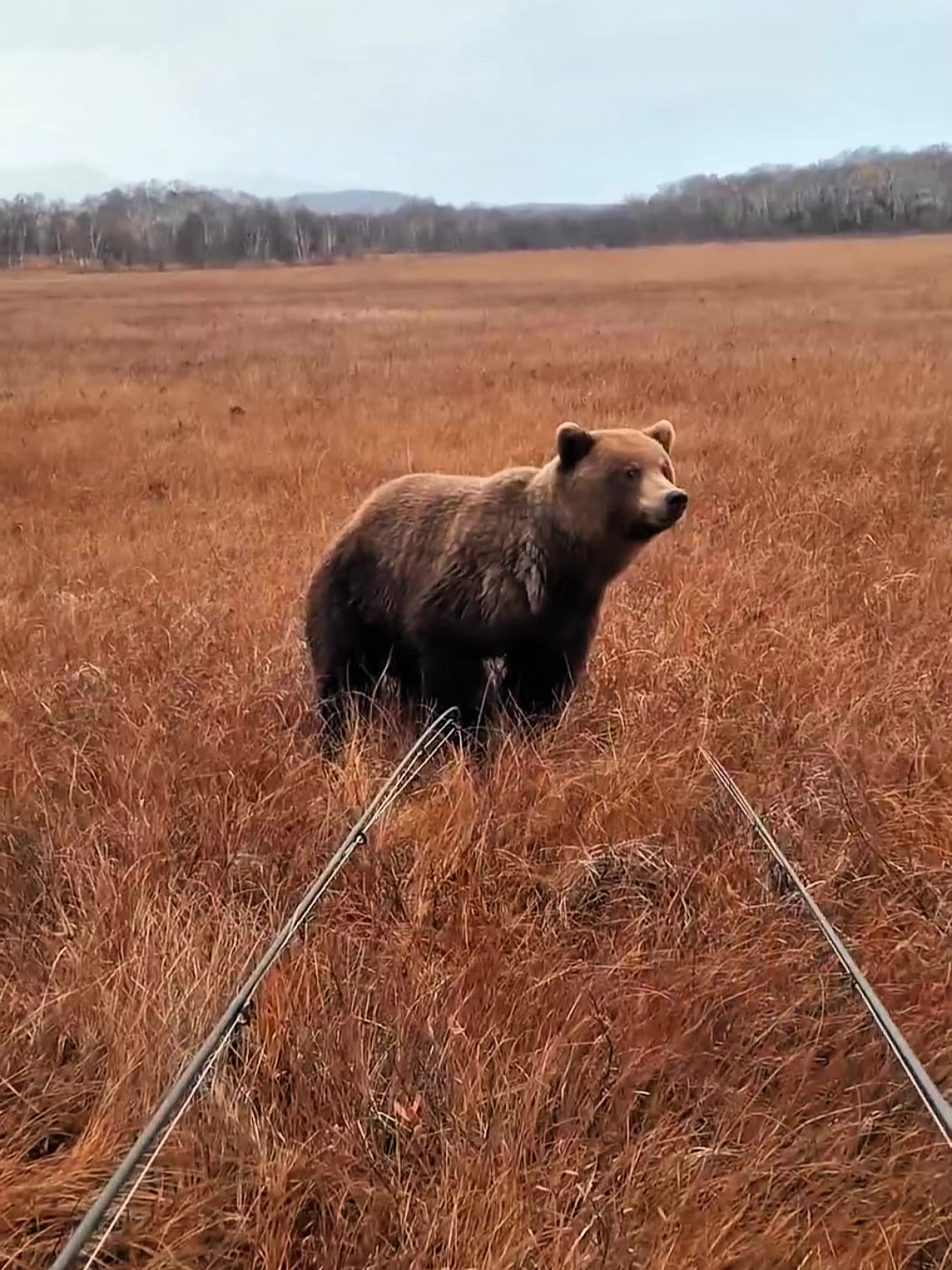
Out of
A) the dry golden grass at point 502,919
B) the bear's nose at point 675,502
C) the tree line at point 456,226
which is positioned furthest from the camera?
the tree line at point 456,226

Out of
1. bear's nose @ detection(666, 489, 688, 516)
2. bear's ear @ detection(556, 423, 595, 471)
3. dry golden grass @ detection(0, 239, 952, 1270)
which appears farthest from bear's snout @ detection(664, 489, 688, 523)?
dry golden grass @ detection(0, 239, 952, 1270)

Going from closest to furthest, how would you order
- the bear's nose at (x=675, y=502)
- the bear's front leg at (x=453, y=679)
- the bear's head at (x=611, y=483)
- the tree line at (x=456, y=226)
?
the bear's nose at (x=675, y=502)
the bear's head at (x=611, y=483)
the bear's front leg at (x=453, y=679)
the tree line at (x=456, y=226)

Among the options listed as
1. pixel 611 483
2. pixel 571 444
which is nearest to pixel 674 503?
pixel 611 483

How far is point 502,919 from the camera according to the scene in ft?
9.73

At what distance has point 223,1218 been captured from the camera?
2002mm

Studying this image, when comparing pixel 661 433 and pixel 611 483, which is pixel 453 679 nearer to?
pixel 611 483

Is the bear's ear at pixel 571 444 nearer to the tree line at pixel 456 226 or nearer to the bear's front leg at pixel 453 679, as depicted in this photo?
the bear's front leg at pixel 453 679

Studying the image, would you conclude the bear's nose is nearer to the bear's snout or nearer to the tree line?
the bear's snout

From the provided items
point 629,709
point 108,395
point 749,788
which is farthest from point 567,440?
point 108,395

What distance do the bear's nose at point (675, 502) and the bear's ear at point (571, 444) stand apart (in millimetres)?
420

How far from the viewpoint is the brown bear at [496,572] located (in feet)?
12.8

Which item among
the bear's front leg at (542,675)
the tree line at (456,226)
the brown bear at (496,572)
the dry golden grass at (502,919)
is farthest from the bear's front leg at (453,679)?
the tree line at (456,226)

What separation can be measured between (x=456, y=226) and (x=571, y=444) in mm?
120463

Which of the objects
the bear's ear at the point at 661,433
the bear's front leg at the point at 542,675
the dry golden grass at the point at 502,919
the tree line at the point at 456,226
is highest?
the tree line at the point at 456,226
